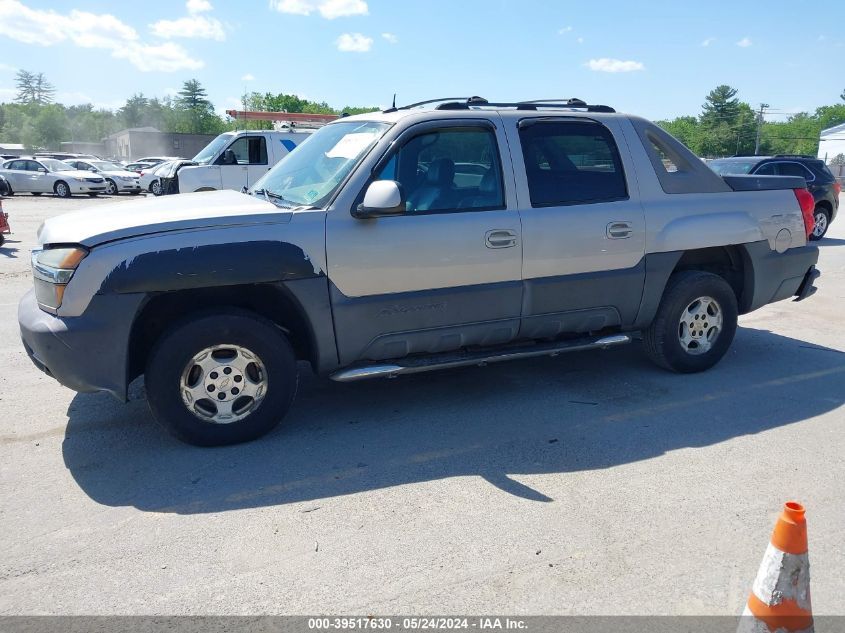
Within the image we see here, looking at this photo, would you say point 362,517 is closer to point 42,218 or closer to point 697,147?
point 42,218

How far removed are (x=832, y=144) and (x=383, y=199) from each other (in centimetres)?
7571

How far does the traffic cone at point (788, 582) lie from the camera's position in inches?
89.7

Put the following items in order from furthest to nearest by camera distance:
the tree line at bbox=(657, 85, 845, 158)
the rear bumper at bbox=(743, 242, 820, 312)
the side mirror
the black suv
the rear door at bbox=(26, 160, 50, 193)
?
the tree line at bbox=(657, 85, 845, 158) < the rear door at bbox=(26, 160, 50, 193) < the black suv < the rear bumper at bbox=(743, 242, 820, 312) < the side mirror

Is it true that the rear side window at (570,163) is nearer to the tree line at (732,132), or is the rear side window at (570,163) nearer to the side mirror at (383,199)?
the side mirror at (383,199)

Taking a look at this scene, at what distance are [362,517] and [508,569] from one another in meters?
0.80

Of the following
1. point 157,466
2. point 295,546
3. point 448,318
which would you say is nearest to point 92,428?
point 157,466

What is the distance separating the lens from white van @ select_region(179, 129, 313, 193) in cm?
1491

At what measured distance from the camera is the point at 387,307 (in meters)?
4.46

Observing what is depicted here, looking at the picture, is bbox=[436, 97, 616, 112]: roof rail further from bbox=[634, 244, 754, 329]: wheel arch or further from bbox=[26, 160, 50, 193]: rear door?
bbox=[26, 160, 50, 193]: rear door

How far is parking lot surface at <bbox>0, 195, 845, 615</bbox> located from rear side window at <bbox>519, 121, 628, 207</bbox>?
146 centimetres

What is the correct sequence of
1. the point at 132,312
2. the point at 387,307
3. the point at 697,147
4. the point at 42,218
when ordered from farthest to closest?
the point at 697,147, the point at 42,218, the point at 387,307, the point at 132,312

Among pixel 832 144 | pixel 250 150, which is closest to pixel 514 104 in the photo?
pixel 250 150

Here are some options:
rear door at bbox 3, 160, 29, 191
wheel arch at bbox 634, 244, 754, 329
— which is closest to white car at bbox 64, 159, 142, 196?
rear door at bbox 3, 160, 29, 191

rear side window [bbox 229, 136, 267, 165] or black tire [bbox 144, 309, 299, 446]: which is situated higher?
rear side window [bbox 229, 136, 267, 165]
